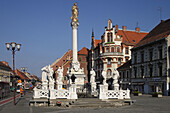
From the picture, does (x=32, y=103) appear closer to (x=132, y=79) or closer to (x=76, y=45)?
(x=76, y=45)

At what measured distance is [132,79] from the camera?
5169 cm

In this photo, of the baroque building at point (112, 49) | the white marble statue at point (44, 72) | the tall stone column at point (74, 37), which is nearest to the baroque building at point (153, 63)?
the baroque building at point (112, 49)

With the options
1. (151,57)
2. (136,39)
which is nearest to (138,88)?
(151,57)

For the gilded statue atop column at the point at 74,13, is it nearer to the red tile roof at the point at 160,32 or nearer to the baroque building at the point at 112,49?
the red tile roof at the point at 160,32

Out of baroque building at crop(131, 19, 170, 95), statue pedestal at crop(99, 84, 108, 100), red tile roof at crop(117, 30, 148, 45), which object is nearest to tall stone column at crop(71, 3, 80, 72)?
baroque building at crop(131, 19, 170, 95)

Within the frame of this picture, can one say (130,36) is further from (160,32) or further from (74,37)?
(74,37)

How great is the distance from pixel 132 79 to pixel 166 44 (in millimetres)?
14298

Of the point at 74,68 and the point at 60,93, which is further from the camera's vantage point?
the point at 74,68

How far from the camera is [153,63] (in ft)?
142

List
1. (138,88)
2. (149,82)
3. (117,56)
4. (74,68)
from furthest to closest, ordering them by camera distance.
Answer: (117,56), (138,88), (149,82), (74,68)

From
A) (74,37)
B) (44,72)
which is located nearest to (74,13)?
(74,37)

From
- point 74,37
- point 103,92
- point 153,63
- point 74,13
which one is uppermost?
point 74,13

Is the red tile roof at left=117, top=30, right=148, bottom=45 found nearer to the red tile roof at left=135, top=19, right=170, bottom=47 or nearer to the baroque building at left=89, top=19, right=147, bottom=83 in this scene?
the baroque building at left=89, top=19, right=147, bottom=83

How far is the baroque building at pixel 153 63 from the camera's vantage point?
3988 cm
